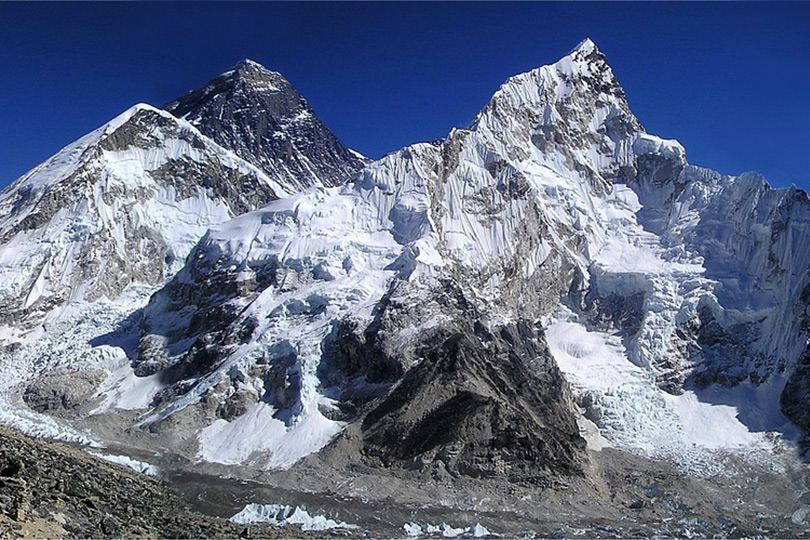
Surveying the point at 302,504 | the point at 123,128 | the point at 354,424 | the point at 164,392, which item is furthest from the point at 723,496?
the point at 123,128

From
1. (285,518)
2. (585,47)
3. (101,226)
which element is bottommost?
(285,518)

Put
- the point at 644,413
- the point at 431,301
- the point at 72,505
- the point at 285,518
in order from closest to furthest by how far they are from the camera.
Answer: the point at 72,505
the point at 285,518
the point at 431,301
the point at 644,413

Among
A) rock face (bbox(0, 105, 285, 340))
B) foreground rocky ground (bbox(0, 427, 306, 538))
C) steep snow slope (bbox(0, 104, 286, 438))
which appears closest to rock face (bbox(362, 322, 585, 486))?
foreground rocky ground (bbox(0, 427, 306, 538))

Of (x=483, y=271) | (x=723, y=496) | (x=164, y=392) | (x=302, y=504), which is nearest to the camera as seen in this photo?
(x=302, y=504)

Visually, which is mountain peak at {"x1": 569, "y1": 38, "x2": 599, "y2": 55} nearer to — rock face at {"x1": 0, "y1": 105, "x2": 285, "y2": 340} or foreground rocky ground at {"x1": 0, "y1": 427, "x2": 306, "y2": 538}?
rock face at {"x1": 0, "y1": 105, "x2": 285, "y2": 340}

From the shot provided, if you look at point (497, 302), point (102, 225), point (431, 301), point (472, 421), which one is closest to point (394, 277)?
point (431, 301)

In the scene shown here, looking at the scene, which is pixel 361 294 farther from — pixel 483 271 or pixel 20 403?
pixel 20 403

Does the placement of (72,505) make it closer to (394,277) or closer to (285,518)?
(285,518)
